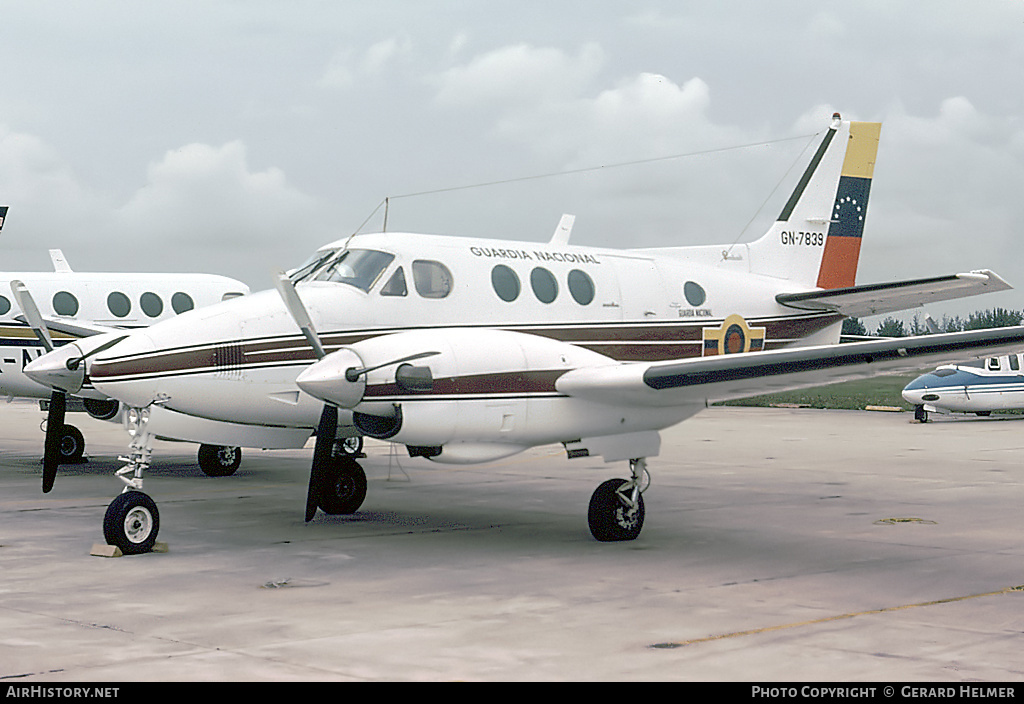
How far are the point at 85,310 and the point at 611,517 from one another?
11501 millimetres

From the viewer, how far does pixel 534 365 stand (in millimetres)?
10188

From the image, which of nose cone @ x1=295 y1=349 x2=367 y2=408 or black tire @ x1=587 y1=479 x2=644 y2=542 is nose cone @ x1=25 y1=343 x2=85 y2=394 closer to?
nose cone @ x1=295 y1=349 x2=367 y2=408

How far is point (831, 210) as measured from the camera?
15914mm

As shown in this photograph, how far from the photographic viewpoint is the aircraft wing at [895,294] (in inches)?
496

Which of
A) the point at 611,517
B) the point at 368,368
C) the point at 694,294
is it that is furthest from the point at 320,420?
the point at 694,294

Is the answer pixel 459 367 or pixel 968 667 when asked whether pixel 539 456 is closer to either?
pixel 459 367

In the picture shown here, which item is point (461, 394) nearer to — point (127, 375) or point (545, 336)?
point (545, 336)

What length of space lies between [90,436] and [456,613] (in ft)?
67.7

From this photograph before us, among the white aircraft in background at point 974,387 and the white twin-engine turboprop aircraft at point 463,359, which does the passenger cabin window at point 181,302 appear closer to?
the white twin-engine turboprop aircraft at point 463,359

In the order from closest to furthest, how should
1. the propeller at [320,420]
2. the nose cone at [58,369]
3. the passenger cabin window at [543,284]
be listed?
the propeller at [320,420]
the nose cone at [58,369]
the passenger cabin window at [543,284]

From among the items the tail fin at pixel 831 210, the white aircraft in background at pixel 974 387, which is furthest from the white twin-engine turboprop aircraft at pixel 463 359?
the white aircraft in background at pixel 974 387

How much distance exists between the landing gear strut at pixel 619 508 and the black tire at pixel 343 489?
3048 mm

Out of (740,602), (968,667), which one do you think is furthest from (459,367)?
(968,667)

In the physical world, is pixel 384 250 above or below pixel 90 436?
above
